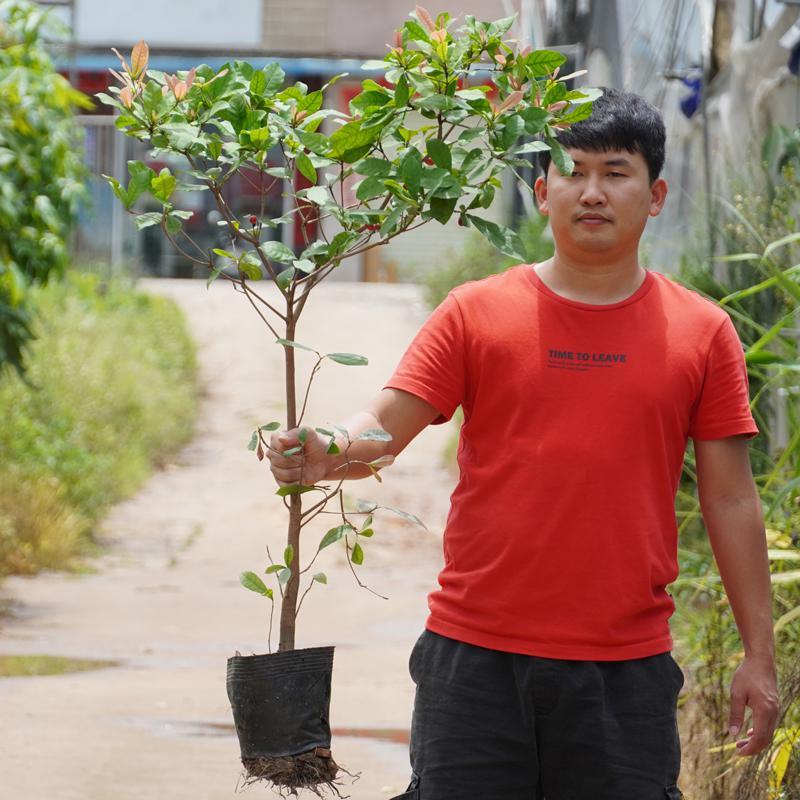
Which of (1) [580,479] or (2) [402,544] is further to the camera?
(2) [402,544]

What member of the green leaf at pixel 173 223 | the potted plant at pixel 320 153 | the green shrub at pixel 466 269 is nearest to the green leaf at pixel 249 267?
the potted plant at pixel 320 153

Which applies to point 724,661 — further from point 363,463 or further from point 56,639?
point 56,639

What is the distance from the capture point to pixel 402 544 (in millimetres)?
11797

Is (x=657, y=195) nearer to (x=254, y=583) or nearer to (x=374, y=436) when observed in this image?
(x=374, y=436)

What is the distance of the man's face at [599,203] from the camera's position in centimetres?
298

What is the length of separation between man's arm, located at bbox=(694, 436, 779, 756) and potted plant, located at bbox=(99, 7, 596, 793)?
1.83 ft

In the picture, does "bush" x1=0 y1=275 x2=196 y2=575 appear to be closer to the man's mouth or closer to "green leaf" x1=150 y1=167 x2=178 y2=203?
"green leaf" x1=150 y1=167 x2=178 y2=203

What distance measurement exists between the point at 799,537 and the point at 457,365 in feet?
7.30

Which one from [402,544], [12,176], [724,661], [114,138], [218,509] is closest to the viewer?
[724,661]

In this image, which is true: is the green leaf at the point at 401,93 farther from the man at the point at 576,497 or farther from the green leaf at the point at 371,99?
the man at the point at 576,497

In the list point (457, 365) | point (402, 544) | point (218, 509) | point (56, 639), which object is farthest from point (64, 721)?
point (218, 509)

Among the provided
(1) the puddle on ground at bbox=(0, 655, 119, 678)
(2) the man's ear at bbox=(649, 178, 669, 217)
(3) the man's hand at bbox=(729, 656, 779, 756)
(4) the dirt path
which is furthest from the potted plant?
(1) the puddle on ground at bbox=(0, 655, 119, 678)

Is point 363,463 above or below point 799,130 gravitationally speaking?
below

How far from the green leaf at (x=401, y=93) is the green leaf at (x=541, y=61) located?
0.23 metres
